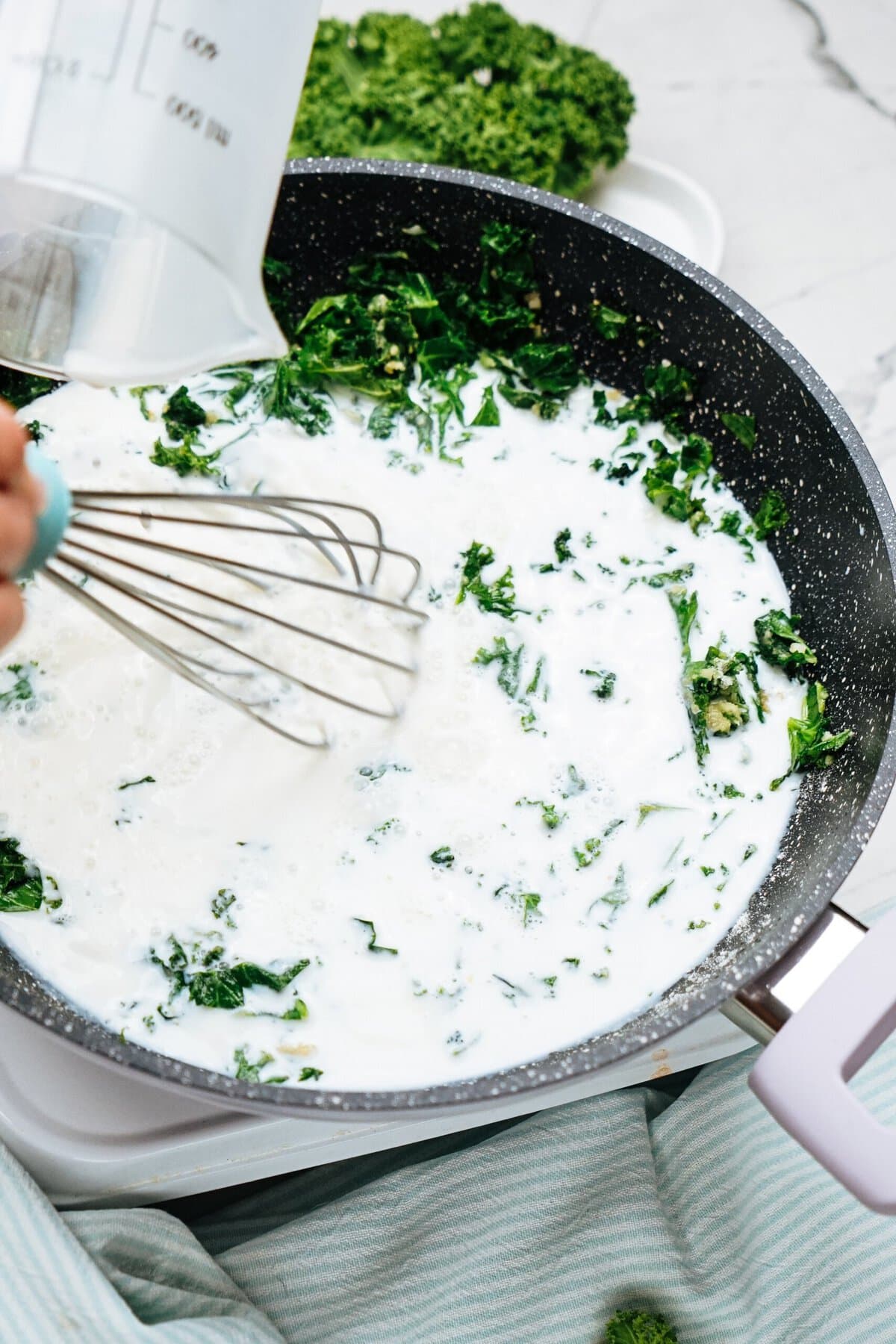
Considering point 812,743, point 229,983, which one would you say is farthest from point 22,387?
point 812,743

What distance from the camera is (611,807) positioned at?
1.33 meters

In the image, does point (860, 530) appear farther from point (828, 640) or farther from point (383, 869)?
point (383, 869)

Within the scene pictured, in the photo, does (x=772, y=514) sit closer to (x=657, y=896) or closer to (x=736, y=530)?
(x=736, y=530)

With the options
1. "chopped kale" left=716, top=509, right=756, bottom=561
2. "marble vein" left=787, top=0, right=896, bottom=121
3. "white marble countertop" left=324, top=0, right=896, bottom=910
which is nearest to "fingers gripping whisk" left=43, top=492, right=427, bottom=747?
"chopped kale" left=716, top=509, right=756, bottom=561

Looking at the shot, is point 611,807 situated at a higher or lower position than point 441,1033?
higher

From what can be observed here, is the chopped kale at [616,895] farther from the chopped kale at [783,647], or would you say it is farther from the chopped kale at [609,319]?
the chopped kale at [609,319]

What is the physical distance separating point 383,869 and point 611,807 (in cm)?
26

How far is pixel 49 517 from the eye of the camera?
77 cm

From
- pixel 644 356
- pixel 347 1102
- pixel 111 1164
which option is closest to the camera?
pixel 347 1102

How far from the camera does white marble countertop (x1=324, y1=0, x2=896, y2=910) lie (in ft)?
6.06

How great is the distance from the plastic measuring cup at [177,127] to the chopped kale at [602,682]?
0.68m

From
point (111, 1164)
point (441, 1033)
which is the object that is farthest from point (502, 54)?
point (111, 1164)

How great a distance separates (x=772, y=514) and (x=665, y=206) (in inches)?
23.3

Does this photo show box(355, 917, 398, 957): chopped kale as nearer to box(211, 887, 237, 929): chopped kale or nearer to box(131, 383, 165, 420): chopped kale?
box(211, 887, 237, 929): chopped kale
